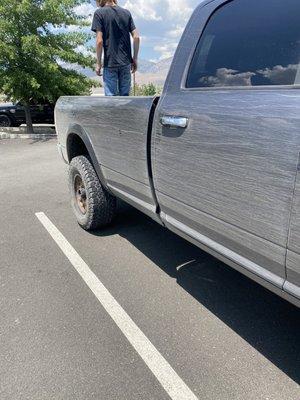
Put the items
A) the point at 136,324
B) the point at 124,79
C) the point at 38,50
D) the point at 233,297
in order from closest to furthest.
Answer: the point at 136,324, the point at 233,297, the point at 124,79, the point at 38,50

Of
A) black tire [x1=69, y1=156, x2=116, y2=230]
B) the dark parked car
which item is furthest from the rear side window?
the dark parked car

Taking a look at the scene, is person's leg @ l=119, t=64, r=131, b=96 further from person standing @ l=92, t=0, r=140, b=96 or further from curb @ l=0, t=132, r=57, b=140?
curb @ l=0, t=132, r=57, b=140

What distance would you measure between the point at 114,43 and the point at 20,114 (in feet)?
38.2

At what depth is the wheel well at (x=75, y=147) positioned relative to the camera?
4.46 meters

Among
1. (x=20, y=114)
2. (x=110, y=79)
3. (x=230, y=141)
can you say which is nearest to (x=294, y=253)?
(x=230, y=141)

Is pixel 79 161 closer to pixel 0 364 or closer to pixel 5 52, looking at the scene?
pixel 0 364

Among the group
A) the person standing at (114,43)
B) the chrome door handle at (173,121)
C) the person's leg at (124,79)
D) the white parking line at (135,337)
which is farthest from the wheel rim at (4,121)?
the chrome door handle at (173,121)

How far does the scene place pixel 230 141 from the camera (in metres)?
2.10

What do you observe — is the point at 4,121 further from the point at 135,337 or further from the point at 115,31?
the point at 135,337

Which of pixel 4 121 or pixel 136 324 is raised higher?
pixel 136 324

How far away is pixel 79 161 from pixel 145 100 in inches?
58.8

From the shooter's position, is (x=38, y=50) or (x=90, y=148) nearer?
(x=90, y=148)

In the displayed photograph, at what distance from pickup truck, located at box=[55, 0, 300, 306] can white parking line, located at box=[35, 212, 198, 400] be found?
68 centimetres

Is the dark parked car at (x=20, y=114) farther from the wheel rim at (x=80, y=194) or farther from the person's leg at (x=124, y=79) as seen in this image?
the wheel rim at (x=80, y=194)
